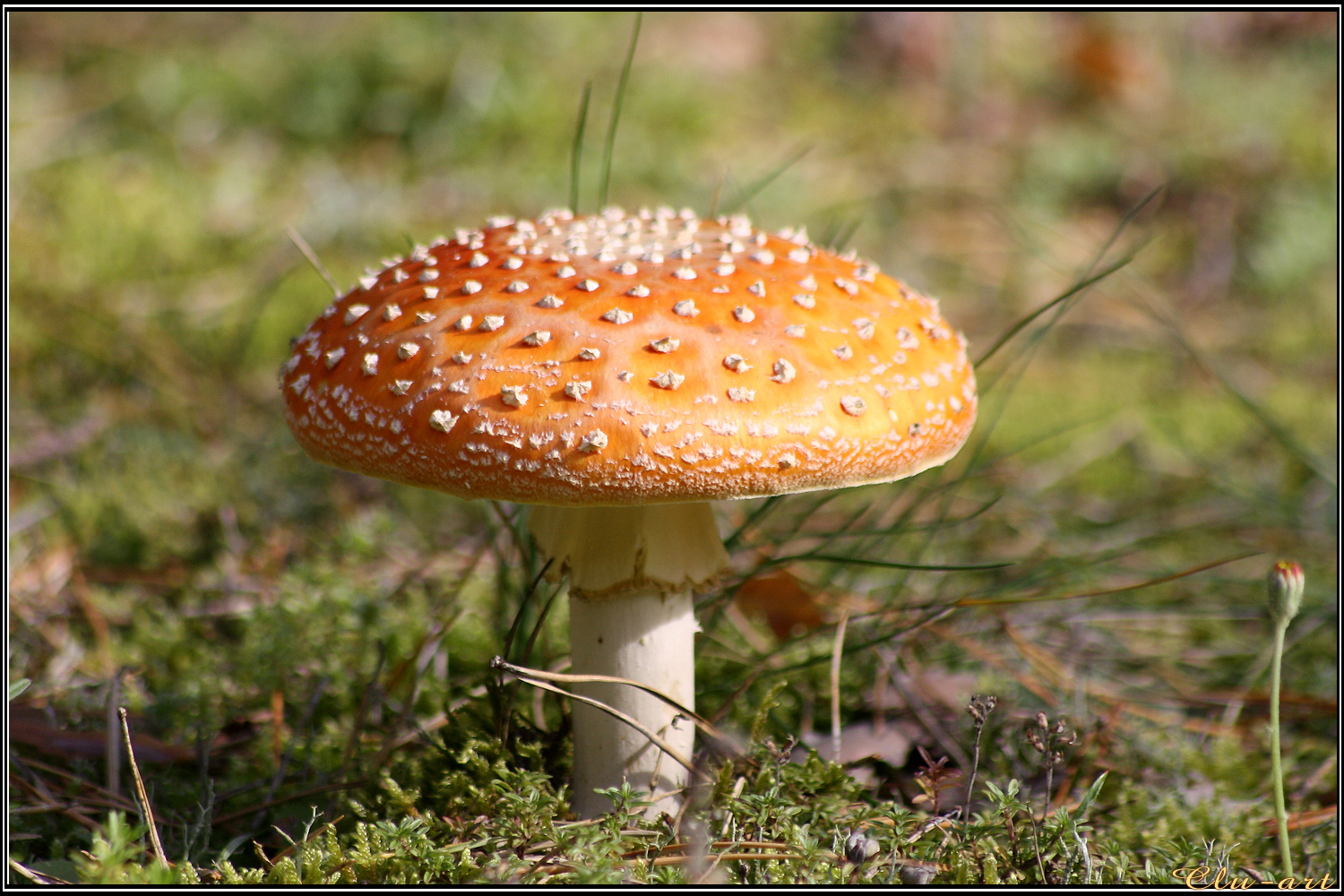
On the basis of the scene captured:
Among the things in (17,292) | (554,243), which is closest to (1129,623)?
(554,243)

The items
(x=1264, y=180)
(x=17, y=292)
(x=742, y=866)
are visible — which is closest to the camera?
(x=742, y=866)

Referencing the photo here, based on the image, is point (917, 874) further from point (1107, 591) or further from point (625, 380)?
point (625, 380)

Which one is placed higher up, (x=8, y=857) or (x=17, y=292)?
(x=17, y=292)

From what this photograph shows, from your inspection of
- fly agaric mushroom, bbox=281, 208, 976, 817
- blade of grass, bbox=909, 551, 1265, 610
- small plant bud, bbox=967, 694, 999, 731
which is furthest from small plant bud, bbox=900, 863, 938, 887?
fly agaric mushroom, bbox=281, 208, 976, 817

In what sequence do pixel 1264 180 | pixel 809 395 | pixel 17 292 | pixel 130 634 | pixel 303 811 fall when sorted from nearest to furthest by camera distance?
pixel 809 395, pixel 303 811, pixel 130 634, pixel 17 292, pixel 1264 180

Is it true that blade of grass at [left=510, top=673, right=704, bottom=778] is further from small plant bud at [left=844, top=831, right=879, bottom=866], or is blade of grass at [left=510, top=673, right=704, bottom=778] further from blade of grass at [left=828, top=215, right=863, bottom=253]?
blade of grass at [left=828, top=215, right=863, bottom=253]

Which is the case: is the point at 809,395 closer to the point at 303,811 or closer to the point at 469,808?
the point at 469,808

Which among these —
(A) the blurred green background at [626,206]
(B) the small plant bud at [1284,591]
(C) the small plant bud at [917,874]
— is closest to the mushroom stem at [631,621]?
(A) the blurred green background at [626,206]
